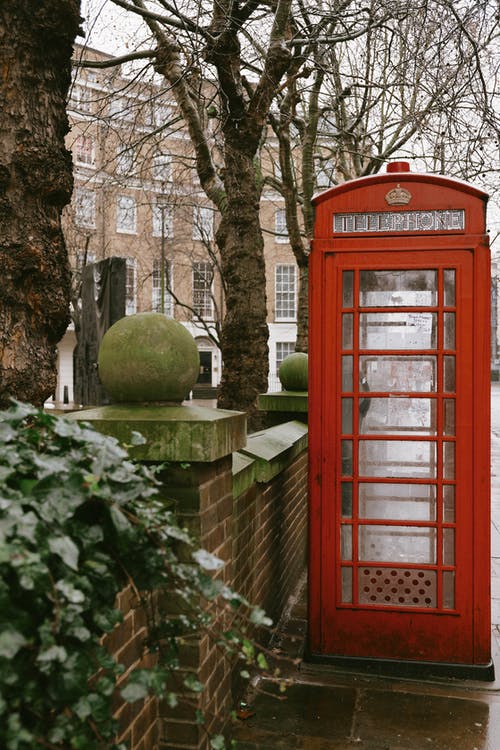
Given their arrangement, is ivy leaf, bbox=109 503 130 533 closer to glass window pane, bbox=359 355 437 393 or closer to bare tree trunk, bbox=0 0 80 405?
bare tree trunk, bbox=0 0 80 405

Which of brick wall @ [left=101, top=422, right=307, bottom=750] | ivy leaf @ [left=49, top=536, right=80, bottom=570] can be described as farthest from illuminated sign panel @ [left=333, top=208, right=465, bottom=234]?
ivy leaf @ [left=49, top=536, right=80, bottom=570]

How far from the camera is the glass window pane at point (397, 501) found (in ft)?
13.6

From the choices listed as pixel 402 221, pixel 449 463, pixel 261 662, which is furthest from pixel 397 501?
pixel 261 662

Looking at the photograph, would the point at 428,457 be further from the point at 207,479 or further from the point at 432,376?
the point at 207,479

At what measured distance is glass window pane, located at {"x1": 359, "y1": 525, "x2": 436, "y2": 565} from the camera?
4.18 m

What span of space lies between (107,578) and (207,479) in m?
1.40

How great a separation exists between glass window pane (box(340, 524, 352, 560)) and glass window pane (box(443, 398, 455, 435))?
837 millimetres

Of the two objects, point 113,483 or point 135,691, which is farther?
point 113,483

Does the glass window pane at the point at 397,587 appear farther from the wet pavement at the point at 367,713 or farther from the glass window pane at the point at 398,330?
the glass window pane at the point at 398,330

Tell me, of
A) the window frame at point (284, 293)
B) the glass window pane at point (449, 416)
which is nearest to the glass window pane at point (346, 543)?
the glass window pane at point (449, 416)

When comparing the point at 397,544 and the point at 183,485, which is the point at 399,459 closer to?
the point at 397,544

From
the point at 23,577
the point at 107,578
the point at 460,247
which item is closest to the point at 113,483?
the point at 107,578

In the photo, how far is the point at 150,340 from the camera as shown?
2865mm

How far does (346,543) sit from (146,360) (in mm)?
2057
